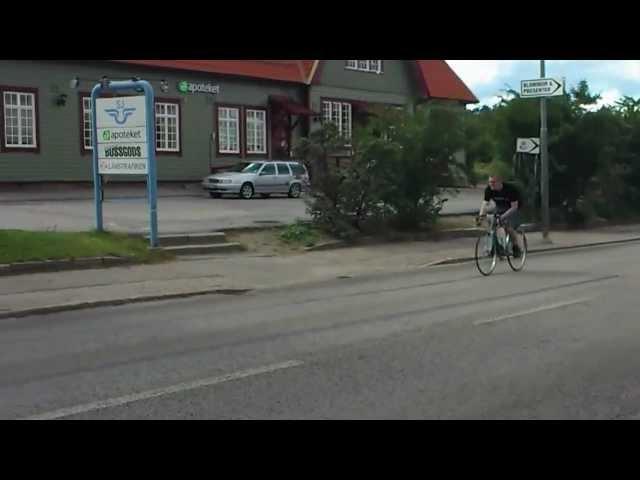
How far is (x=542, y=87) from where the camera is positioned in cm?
1981

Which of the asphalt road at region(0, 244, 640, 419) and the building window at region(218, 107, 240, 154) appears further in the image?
the building window at region(218, 107, 240, 154)

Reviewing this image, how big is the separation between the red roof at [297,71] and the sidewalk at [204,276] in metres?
9.36

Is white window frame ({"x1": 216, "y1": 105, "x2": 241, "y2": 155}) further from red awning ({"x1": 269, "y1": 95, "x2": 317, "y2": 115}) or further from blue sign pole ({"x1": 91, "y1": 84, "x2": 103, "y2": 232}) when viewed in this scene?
blue sign pole ({"x1": 91, "y1": 84, "x2": 103, "y2": 232})

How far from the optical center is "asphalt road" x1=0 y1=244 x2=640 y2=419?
20.2ft

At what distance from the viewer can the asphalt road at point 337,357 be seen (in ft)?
20.2

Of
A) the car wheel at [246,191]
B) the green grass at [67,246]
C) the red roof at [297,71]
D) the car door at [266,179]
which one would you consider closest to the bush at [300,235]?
the green grass at [67,246]

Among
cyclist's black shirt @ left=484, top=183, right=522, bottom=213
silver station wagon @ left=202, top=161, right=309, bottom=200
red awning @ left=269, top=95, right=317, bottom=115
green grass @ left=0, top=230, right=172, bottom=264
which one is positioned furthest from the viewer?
red awning @ left=269, top=95, right=317, bottom=115

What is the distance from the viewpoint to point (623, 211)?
2880 cm

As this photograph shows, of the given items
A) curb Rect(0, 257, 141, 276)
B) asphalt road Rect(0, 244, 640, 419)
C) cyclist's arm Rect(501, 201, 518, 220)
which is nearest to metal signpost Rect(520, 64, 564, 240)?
cyclist's arm Rect(501, 201, 518, 220)

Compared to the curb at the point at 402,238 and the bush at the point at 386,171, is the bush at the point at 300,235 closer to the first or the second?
the curb at the point at 402,238

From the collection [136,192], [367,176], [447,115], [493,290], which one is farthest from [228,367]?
[136,192]

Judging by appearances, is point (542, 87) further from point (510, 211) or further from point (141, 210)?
point (141, 210)
